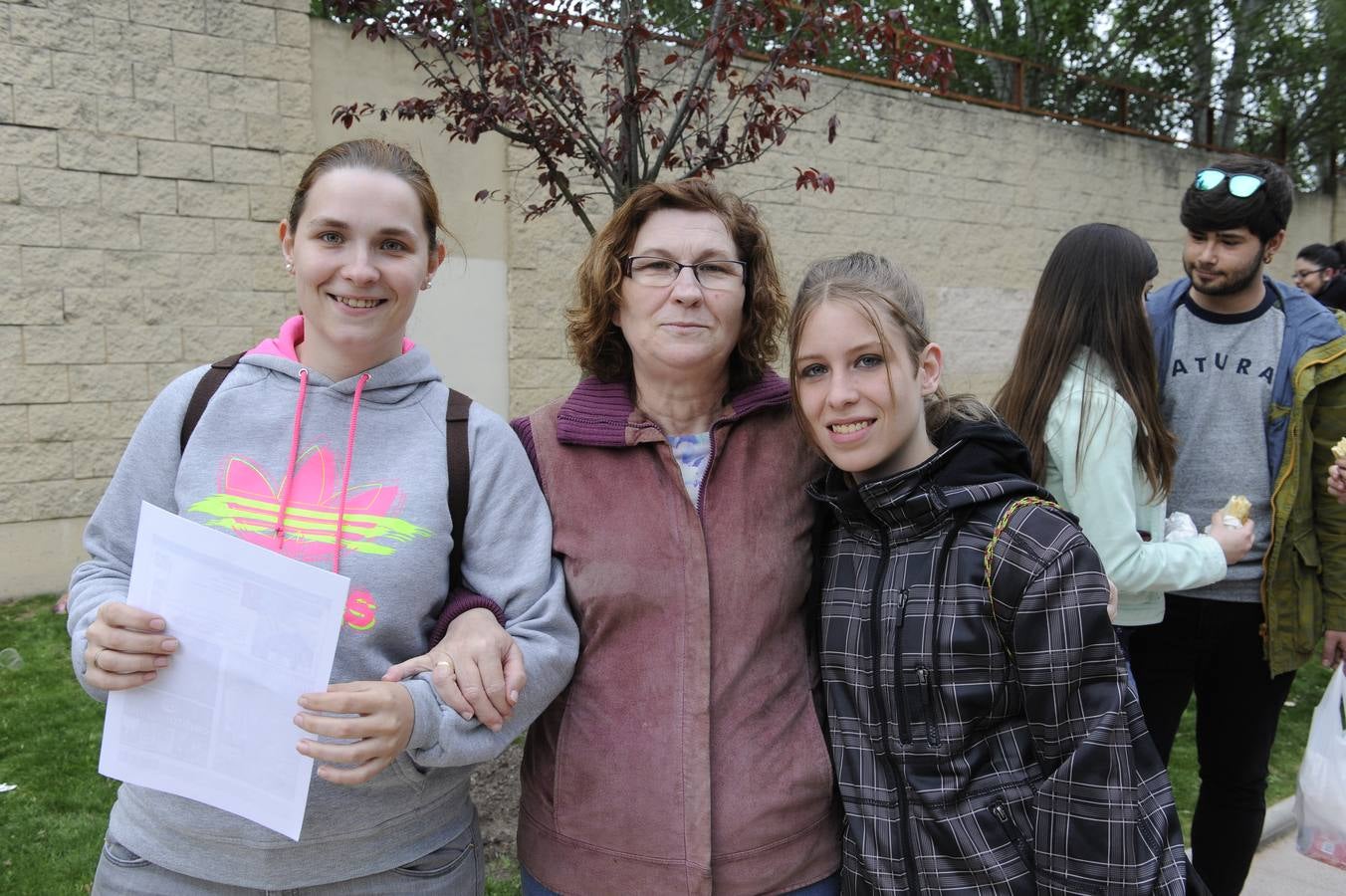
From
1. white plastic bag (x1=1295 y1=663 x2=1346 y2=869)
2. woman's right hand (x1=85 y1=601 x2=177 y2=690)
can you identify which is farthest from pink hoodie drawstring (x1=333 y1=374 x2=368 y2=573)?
white plastic bag (x1=1295 y1=663 x2=1346 y2=869)

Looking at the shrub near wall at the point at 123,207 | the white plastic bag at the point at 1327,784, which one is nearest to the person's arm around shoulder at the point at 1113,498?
the white plastic bag at the point at 1327,784

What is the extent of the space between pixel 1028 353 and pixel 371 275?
1789mm

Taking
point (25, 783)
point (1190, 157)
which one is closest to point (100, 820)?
point (25, 783)

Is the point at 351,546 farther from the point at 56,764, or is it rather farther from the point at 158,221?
the point at 158,221

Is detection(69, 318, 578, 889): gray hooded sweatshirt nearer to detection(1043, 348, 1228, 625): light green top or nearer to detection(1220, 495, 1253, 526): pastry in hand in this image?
detection(1043, 348, 1228, 625): light green top

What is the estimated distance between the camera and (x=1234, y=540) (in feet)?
8.43

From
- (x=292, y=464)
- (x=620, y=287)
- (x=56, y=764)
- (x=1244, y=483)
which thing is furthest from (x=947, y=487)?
(x=56, y=764)

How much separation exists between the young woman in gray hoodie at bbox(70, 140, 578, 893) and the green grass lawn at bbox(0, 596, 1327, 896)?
1.83 meters

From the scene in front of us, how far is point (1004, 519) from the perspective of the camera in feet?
5.51

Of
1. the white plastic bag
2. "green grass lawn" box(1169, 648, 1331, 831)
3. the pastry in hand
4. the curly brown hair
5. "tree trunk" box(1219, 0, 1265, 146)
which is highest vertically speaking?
"tree trunk" box(1219, 0, 1265, 146)

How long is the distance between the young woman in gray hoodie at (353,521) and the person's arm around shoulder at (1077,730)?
0.80m

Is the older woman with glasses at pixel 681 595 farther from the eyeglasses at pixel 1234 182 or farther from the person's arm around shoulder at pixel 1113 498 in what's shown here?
the eyeglasses at pixel 1234 182

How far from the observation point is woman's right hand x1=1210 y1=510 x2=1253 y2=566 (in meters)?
2.56

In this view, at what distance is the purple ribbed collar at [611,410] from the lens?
189 cm
